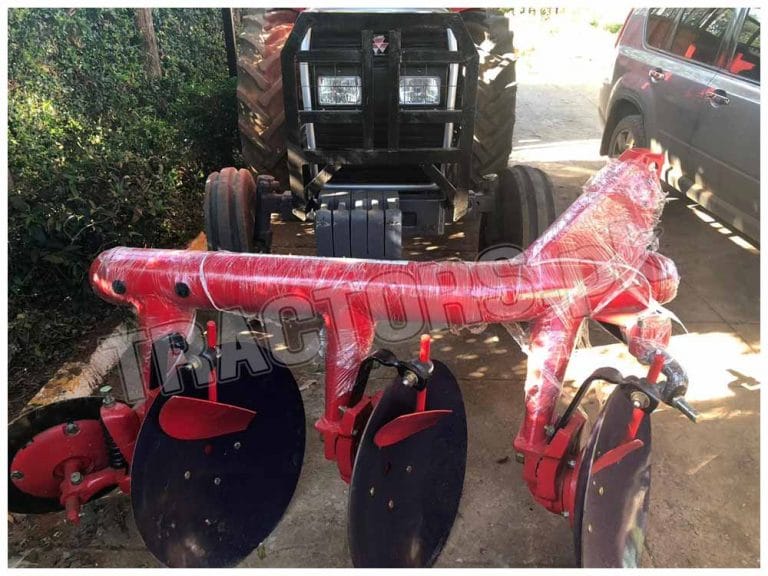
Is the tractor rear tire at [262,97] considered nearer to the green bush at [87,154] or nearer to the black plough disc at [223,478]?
the green bush at [87,154]

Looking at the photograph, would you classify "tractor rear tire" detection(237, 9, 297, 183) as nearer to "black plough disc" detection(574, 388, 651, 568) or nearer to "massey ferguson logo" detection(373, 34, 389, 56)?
"massey ferguson logo" detection(373, 34, 389, 56)

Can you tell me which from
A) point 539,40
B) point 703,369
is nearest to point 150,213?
point 703,369

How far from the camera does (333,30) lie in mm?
2990

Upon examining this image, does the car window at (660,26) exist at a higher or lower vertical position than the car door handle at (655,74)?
higher

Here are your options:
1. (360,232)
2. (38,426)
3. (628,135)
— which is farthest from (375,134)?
(628,135)

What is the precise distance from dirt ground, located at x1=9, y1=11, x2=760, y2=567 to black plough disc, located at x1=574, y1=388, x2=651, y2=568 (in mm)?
326

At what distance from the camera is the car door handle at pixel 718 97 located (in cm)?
427

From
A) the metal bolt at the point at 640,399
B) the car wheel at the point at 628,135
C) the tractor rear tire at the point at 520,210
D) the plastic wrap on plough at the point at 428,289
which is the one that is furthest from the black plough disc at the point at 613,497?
the car wheel at the point at 628,135

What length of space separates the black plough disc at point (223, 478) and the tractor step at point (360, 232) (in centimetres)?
80

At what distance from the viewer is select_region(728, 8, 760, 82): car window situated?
4.11 meters

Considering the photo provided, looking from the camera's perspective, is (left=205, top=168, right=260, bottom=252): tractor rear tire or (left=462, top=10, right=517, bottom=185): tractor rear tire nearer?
(left=205, top=168, right=260, bottom=252): tractor rear tire

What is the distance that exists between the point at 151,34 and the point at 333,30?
3901 millimetres

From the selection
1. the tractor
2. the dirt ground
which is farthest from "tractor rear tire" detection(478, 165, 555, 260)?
the dirt ground

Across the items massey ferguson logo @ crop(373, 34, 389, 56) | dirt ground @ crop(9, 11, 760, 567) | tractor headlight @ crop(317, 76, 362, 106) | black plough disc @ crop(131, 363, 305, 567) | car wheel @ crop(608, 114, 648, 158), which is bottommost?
dirt ground @ crop(9, 11, 760, 567)
